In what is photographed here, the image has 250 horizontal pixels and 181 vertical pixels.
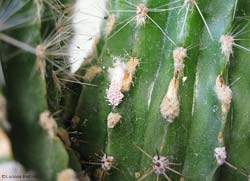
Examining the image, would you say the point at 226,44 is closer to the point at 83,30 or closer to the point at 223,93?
the point at 223,93

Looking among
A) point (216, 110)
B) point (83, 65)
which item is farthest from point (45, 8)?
point (216, 110)

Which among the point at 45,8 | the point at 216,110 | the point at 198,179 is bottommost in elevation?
the point at 198,179

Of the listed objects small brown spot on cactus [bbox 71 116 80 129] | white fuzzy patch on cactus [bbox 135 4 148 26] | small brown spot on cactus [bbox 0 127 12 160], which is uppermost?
white fuzzy patch on cactus [bbox 135 4 148 26]

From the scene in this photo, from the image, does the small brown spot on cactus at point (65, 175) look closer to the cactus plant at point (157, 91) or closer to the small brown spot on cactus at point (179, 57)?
the cactus plant at point (157, 91)

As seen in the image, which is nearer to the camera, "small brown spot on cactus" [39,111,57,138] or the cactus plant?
"small brown spot on cactus" [39,111,57,138]

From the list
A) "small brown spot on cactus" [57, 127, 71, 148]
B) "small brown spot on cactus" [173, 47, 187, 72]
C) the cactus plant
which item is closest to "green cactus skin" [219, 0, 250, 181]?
the cactus plant

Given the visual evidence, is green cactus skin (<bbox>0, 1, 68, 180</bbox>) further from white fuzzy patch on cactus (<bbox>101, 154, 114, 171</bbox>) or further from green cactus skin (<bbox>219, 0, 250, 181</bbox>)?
green cactus skin (<bbox>219, 0, 250, 181</bbox>)

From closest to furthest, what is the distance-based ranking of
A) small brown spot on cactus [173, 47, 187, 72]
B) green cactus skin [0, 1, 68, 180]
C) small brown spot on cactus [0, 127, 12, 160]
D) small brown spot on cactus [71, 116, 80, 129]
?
small brown spot on cactus [0, 127, 12, 160] < green cactus skin [0, 1, 68, 180] < small brown spot on cactus [173, 47, 187, 72] < small brown spot on cactus [71, 116, 80, 129]

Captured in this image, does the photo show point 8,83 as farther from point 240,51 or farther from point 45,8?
point 240,51

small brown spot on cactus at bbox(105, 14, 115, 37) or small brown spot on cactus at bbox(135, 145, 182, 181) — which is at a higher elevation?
small brown spot on cactus at bbox(105, 14, 115, 37)
